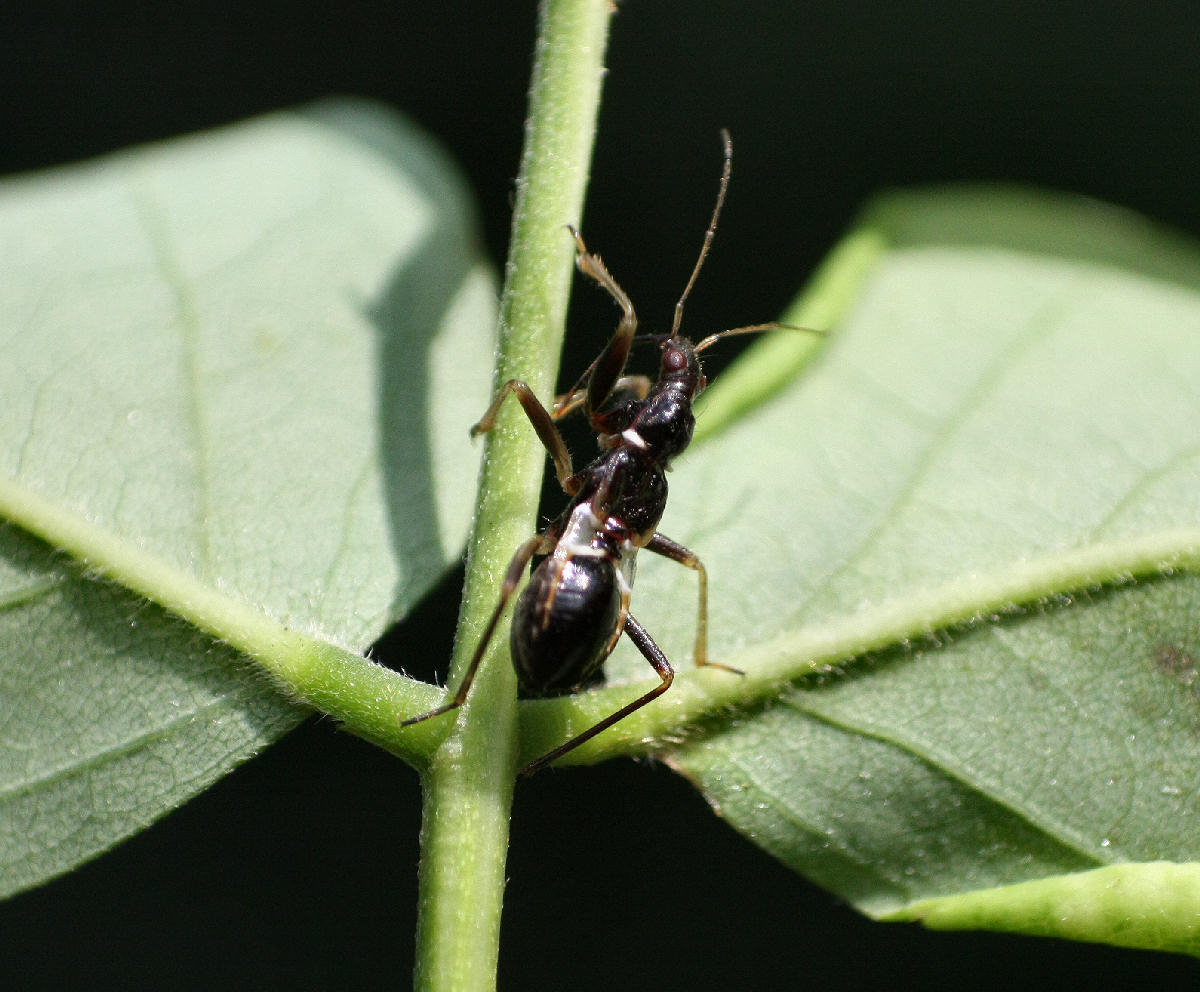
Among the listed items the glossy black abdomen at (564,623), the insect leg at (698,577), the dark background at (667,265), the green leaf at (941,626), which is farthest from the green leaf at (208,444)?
the dark background at (667,265)

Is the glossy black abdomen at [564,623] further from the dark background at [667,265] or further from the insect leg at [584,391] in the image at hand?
the dark background at [667,265]

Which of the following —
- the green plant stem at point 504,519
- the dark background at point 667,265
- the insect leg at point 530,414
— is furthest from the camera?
the dark background at point 667,265

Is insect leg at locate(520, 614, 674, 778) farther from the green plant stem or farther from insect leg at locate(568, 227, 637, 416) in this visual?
insect leg at locate(568, 227, 637, 416)

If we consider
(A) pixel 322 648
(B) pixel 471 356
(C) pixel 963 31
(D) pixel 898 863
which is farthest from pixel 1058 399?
(C) pixel 963 31

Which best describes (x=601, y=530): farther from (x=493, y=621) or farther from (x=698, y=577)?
(x=493, y=621)

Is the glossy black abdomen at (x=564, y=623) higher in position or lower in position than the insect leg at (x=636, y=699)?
higher
